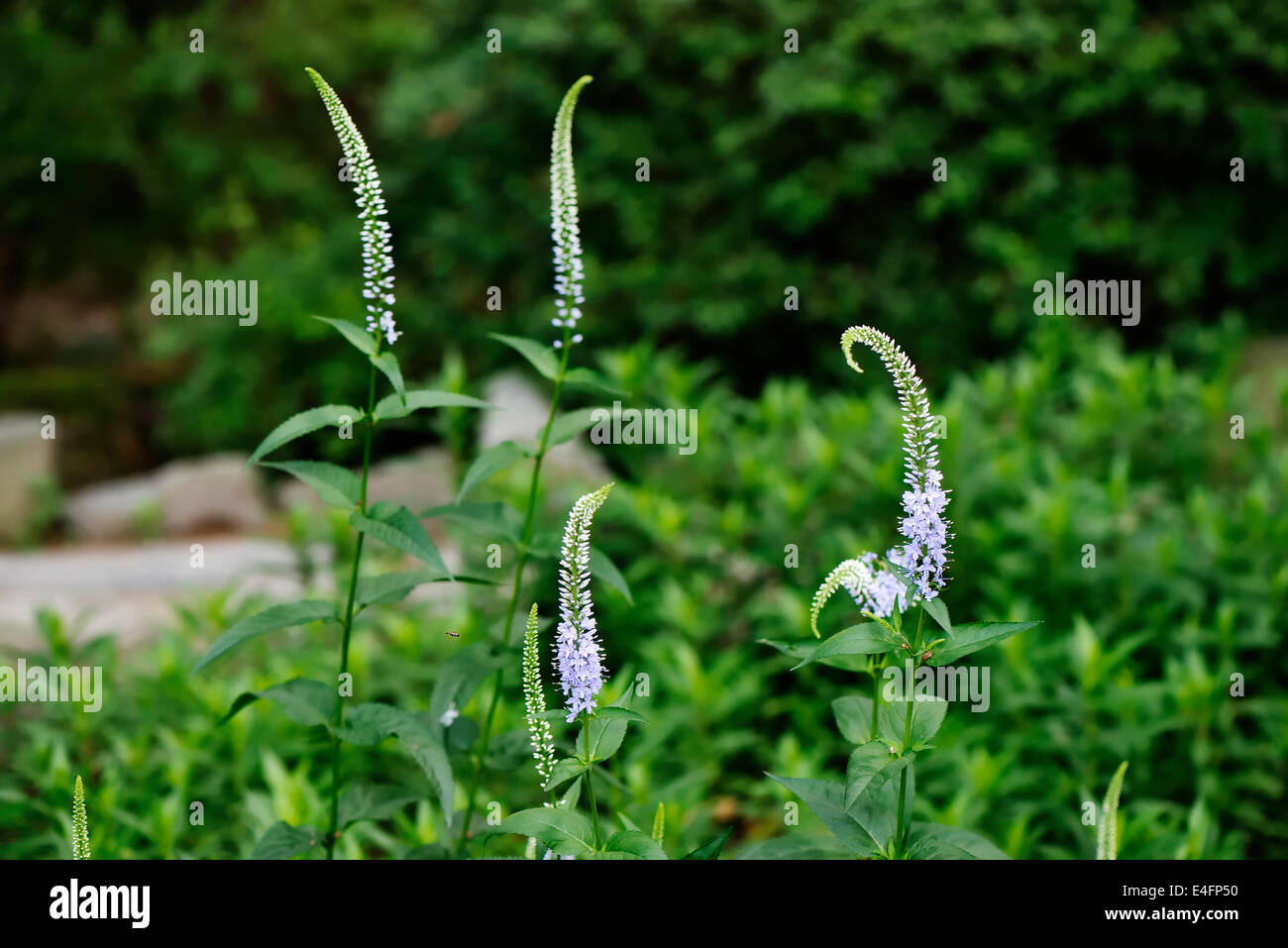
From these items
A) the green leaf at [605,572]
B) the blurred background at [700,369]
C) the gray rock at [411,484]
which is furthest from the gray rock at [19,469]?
the green leaf at [605,572]

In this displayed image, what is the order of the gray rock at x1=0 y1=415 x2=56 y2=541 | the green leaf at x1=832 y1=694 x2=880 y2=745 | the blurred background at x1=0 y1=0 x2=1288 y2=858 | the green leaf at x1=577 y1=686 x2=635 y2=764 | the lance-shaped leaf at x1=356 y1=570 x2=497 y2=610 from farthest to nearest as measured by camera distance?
the gray rock at x1=0 y1=415 x2=56 y2=541 → the blurred background at x1=0 y1=0 x2=1288 y2=858 → the lance-shaped leaf at x1=356 y1=570 x2=497 y2=610 → the green leaf at x1=832 y1=694 x2=880 y2=745 → the green leaf at x1=577 y1=686 x2=635 y2=764

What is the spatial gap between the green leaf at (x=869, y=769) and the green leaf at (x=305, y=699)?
107cm

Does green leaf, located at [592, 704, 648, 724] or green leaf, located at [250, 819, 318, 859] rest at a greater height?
green leaf, located at [592, 704, 648, 724]

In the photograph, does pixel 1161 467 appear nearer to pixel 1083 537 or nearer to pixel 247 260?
pixel 1083 537

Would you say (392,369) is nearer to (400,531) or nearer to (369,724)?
(400,531)

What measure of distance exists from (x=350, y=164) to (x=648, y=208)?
19.4 ft

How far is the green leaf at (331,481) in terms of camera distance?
2.14 m

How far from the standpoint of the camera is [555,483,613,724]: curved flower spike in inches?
67.9

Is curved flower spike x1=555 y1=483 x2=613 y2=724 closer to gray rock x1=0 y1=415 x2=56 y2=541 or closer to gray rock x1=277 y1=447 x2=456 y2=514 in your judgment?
gray rock x1=277 y1=447 x2=456 y2=514

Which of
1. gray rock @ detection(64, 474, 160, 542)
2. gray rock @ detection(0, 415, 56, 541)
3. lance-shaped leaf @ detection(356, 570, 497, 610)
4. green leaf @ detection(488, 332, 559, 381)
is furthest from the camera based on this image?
gray rock @ detection(0, 415, 56, 541)

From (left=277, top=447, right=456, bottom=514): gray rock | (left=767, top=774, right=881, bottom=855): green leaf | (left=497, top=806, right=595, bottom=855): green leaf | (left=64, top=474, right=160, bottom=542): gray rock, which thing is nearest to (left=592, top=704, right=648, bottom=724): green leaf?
(left=497, top=806, right=595, bottom=855): green leaf

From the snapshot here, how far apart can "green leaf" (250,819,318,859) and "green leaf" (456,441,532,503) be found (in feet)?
2.48

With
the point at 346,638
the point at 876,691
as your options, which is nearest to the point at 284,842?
the point at 346,638

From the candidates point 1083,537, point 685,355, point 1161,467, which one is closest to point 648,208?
point 685,355
